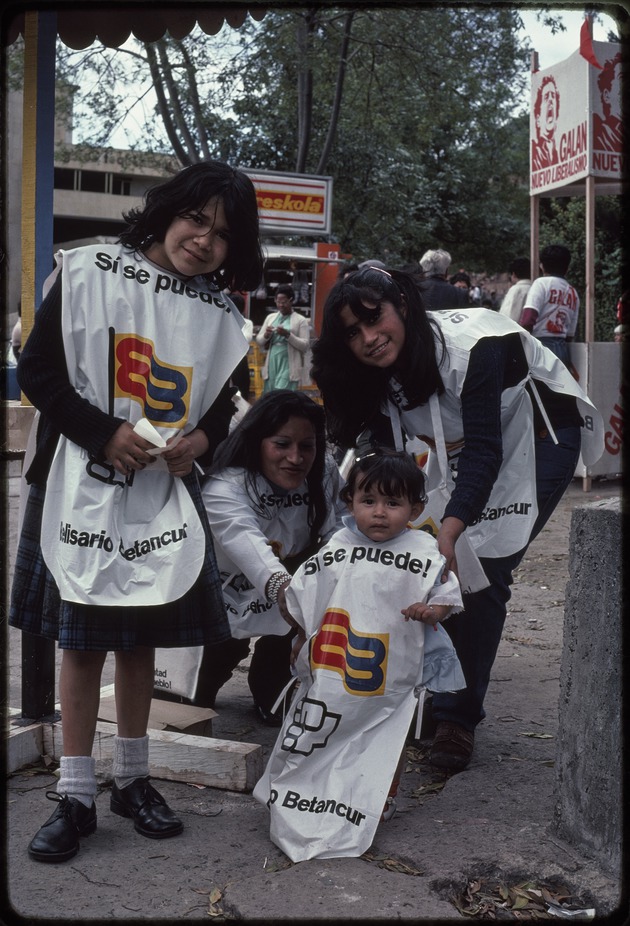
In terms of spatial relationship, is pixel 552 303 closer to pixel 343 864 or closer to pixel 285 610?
pixel 285 610

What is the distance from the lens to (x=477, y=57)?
41.5 ft

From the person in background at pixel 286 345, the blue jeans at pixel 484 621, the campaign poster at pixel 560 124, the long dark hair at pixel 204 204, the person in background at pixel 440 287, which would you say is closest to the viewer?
the long dark hair at pixel 204 204

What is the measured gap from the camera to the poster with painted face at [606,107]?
830cm

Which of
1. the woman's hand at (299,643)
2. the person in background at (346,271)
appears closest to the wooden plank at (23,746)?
the woman's hand at (299,643)

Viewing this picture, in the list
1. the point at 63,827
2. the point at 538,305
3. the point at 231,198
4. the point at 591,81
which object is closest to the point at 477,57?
the point at 591,81

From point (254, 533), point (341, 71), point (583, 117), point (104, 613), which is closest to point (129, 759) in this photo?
point (104, 613)

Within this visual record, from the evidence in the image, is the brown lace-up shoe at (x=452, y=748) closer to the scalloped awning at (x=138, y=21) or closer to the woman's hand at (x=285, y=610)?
the woman's hand at (x=285, y=610)

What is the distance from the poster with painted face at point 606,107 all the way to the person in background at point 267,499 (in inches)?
234

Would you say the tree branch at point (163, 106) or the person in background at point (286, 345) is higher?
the tree branch at point (163, 106)

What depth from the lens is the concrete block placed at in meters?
2.39

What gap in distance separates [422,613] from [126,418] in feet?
3.01

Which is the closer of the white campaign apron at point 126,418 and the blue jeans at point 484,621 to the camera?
the white campaign apron at point 126,418

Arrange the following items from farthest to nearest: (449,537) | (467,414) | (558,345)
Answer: (558,345) < (467,414) < (449,537)

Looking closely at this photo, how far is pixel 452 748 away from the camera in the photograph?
318cm
